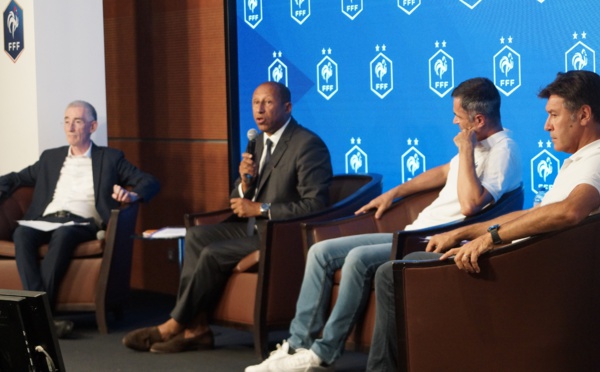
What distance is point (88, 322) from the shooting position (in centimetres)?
638

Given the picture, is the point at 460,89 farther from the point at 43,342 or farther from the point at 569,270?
the point at 43,342

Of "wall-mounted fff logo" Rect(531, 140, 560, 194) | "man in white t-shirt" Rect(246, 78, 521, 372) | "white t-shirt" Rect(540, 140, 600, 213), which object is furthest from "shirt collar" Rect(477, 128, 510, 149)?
"white t-shirt" Rect(540, 140, 600, 213)

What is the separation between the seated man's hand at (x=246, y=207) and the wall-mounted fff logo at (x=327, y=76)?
40.7 inches

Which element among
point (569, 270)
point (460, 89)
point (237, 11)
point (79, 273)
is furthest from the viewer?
point (237, 11)

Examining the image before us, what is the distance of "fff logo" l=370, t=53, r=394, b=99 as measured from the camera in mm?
5797

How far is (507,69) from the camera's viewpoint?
5234mm

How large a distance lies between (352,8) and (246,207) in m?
1.38

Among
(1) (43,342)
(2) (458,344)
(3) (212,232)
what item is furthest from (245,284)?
(1) (43,342)

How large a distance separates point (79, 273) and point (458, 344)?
9.90 ft

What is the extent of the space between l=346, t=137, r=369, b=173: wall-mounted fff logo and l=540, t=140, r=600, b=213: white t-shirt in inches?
90.1

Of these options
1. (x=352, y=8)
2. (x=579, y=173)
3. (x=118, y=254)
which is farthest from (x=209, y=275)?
(x=579, y=173)

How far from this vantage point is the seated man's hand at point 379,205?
16.4ft

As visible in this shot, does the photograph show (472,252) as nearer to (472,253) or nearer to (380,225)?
(472,253)

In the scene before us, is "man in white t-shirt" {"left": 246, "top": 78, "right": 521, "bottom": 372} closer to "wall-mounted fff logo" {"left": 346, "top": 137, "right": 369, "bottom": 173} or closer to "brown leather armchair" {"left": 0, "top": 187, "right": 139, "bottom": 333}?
"wall-mounted fff logo" {"left": 346, "top": 137, "right": 369, "bottom": 173}
